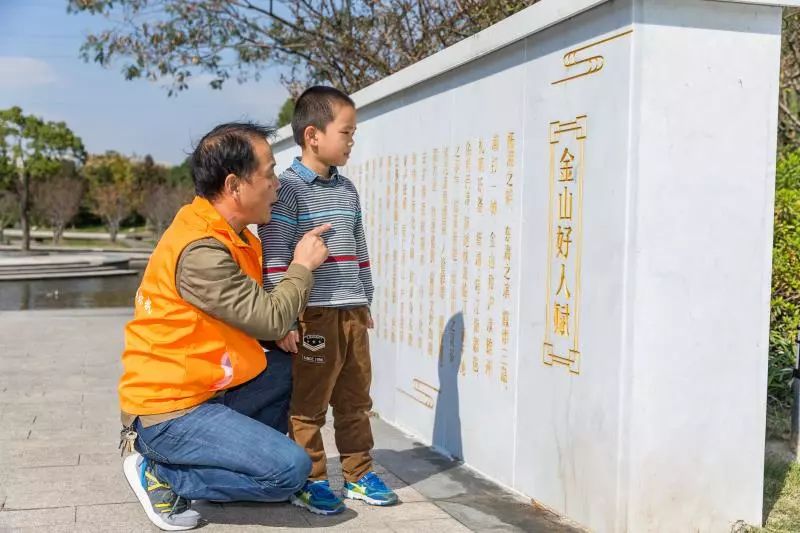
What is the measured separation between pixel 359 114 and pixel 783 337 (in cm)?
288

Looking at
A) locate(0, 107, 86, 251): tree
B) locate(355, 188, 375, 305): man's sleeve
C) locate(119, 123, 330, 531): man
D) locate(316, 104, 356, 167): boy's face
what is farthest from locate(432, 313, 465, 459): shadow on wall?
locate(0, 107, 86, 251): tree

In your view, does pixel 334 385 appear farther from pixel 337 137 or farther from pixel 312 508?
pixel 337 137

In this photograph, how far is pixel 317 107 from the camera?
140 inches

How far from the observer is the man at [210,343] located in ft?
9.57

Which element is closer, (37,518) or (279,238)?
(37,518)

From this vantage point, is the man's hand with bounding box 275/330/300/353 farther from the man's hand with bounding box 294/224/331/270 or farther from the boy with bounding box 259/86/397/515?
the man's hand with bounding box 294/224/331/270

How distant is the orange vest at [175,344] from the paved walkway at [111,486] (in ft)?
1.83

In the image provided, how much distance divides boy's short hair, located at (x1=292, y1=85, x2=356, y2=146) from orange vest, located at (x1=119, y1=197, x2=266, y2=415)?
690mm

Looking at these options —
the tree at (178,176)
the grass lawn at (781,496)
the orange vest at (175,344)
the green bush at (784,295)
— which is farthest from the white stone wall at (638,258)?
the tree at (178,176)

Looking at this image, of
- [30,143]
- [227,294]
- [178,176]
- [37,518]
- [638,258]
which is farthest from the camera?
[178,176]

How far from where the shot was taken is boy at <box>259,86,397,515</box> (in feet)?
11.4

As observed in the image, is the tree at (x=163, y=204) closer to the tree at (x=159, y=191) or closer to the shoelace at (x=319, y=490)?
the tree at (x=159, y=191)

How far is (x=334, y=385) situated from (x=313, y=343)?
0.24 metres

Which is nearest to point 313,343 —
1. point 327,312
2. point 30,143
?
point 327,312
